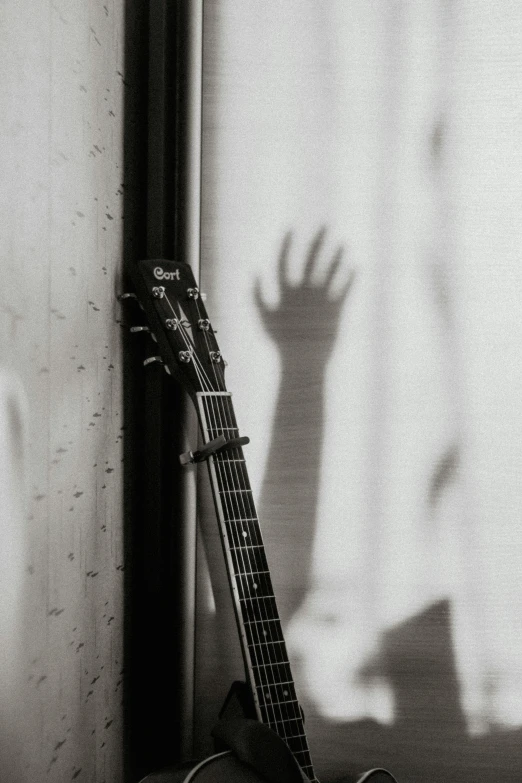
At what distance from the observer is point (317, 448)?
4.70 ft

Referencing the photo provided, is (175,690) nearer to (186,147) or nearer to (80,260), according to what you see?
(80,260)

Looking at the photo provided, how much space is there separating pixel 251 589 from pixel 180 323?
1.64 ft

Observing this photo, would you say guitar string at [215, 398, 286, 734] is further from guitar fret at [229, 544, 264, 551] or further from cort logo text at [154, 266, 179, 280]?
cort logo text at [154, 266, 179, 280]

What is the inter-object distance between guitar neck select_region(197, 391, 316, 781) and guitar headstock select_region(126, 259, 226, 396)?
48mm

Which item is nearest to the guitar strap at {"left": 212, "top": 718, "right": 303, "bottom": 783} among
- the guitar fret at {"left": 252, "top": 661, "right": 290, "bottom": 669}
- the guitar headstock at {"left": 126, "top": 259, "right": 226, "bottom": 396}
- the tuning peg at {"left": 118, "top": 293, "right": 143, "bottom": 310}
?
the guitar fret at {"left": 252, "top": 661, "right": 290, "bottom": 669}

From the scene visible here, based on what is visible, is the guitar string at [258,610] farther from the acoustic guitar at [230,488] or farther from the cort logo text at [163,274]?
the cort logo text at [163,274]

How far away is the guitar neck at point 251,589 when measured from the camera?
1.17 m

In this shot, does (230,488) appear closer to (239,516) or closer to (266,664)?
(239,516)

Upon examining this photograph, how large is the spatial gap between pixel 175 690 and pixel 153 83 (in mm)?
1234

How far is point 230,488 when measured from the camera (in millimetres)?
1227

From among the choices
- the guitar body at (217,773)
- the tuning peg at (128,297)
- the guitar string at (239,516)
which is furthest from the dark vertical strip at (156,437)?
the guitar body at (217,773)

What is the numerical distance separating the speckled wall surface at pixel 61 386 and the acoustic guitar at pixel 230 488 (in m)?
0.11

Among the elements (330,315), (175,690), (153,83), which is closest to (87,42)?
(153,83)

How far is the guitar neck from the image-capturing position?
3.83 ft
